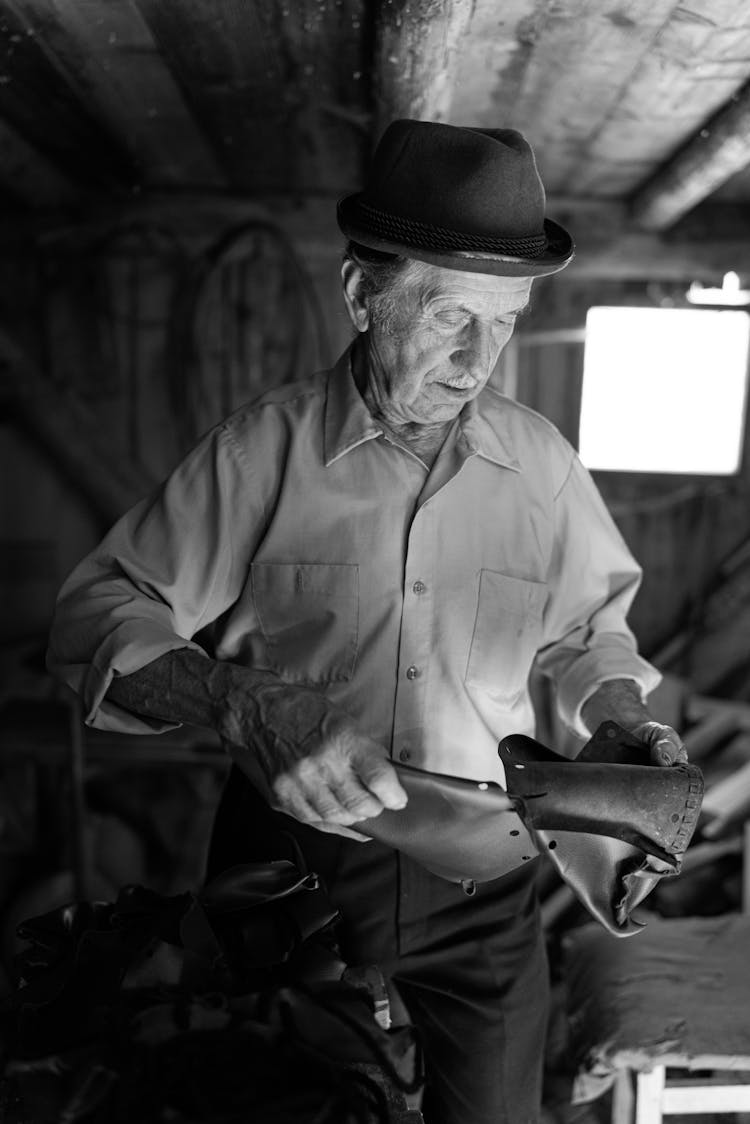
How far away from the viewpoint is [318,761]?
1499 millimetres

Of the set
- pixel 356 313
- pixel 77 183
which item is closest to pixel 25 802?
pixel 77 183

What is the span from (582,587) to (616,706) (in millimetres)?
267

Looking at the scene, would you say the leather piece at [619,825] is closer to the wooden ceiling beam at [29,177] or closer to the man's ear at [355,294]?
the man's ear at [355,294]

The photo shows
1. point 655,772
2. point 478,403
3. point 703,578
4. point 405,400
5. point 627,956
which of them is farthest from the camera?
point 703,578

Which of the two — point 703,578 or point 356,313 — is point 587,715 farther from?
point 703,578

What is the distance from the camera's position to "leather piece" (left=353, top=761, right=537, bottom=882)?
1595 millimetres

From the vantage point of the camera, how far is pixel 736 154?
125 inches

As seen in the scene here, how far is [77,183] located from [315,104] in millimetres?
1793

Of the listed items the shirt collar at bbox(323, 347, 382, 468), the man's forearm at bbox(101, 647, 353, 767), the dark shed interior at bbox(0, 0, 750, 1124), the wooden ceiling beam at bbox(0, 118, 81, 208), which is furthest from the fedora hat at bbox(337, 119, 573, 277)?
the wooden ceiling beam at bbox(0, 118, 81, 208)

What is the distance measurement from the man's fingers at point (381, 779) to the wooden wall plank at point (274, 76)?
1673 mm

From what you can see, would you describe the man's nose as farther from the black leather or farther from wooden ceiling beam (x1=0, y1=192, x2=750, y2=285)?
wooden ceiling beam (x1=0, y1=192, x2=750, y2=285)

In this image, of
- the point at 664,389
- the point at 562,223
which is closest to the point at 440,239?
the point at 562,223

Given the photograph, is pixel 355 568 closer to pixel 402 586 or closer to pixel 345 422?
pixel 402 586

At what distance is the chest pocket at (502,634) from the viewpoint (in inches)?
77.0
